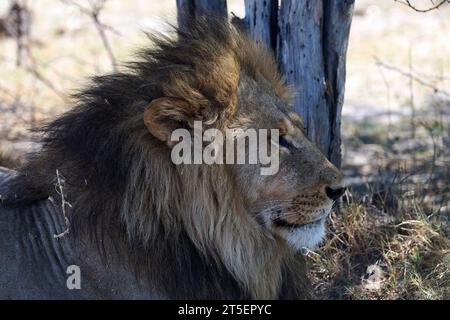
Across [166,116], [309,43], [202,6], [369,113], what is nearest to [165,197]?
[166,116]

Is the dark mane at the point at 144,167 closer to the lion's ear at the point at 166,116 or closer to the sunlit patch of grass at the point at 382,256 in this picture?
the lion's ear at the point at 166,116

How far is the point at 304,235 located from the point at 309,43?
51.1 inches

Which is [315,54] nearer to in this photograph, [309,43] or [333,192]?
[309,43]

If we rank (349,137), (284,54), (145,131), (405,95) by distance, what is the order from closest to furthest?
1. (145,131)
2. (284,54)
3. (349,137)
4. (405,95)

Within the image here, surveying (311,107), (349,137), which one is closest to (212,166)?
(311,107)

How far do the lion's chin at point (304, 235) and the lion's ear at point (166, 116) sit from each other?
2.09ft

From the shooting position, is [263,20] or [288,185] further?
[263,20]

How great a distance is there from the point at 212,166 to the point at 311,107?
129 cm

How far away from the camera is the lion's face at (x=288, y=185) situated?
366 centimetres

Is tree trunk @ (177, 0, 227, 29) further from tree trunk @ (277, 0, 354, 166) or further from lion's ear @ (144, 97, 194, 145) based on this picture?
lion's ear @ (144, 97, 194, 145)

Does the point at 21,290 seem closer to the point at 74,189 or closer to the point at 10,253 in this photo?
the point at 10,253

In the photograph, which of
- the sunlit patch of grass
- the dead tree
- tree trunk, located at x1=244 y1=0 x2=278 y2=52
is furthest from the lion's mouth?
tree trunk, located at x1=244 y1=0 x2=278 y2=52

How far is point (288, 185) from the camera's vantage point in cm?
367

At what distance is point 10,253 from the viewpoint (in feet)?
12.4
